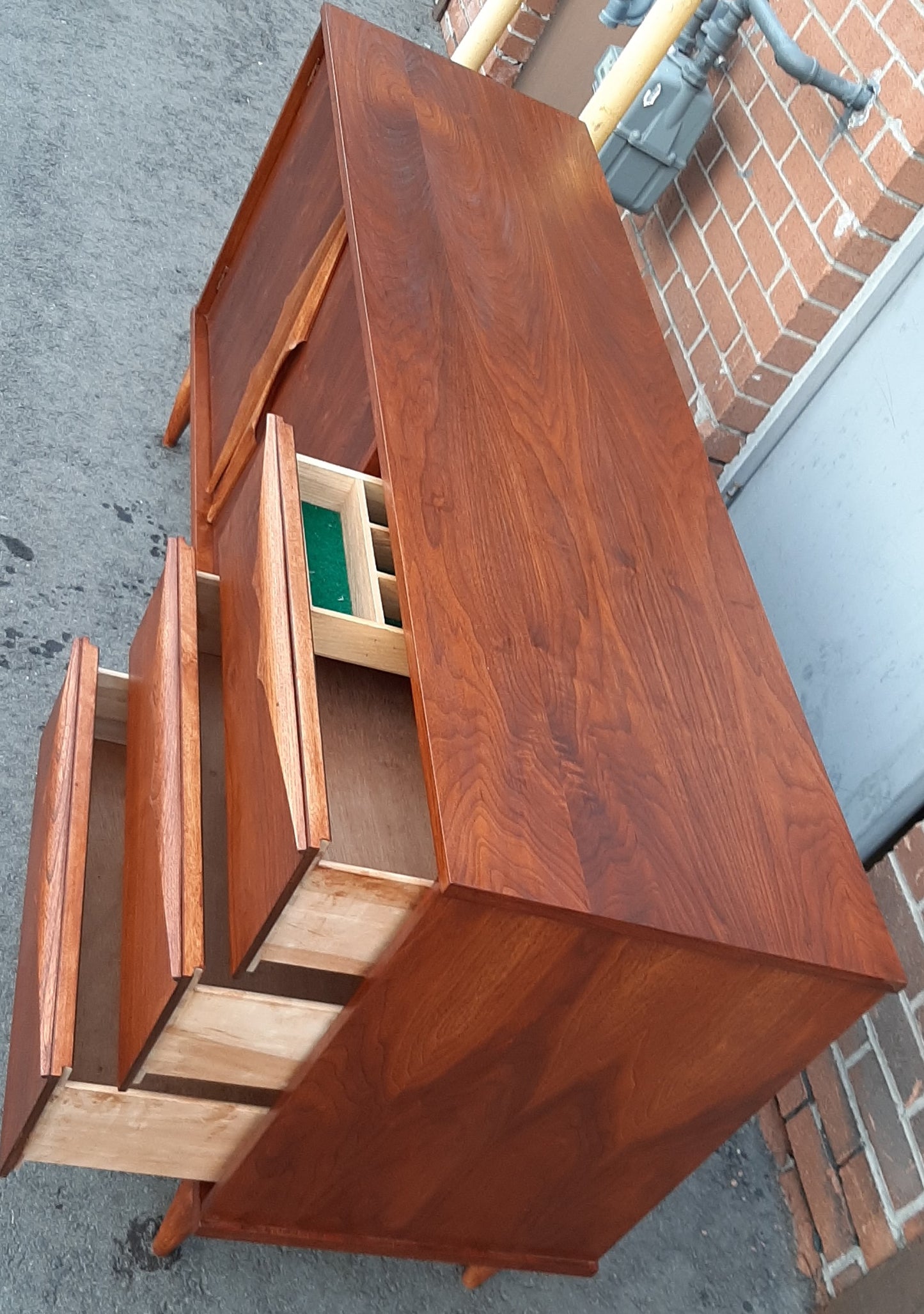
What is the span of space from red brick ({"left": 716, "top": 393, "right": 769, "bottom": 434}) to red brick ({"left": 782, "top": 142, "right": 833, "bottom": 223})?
1.05 feet

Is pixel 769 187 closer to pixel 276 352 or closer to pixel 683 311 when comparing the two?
pixel 683 311

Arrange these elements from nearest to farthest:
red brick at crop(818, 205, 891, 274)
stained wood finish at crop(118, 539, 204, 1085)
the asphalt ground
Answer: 1. stained wood finish at crop(118, 539, 204, 1085)
2. the asphalt ground
3. red brick at crop(818, 205, 891, 274)

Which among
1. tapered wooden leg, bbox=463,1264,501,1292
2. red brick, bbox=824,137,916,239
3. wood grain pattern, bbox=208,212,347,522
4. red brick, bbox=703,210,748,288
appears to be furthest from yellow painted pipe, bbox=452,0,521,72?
tapered wooden leg, bbox=463,1264,501,1292

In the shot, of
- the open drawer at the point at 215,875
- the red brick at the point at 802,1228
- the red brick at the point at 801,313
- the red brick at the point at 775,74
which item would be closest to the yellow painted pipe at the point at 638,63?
the red brick at the point at 775,74

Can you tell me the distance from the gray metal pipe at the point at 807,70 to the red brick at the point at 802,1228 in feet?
5.51

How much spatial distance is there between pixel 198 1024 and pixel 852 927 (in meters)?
0.59

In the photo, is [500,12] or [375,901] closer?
[375,901]

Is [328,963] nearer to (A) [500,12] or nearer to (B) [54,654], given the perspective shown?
(B) [54,654]

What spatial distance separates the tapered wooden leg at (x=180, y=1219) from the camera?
1331mm

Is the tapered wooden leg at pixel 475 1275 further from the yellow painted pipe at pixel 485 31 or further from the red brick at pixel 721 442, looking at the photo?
the yellow painted pipe at pixel 485 31

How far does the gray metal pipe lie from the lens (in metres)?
1.92

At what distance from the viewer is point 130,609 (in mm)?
2062

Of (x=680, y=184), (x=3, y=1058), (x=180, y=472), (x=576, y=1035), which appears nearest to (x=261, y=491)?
(x=576, y=1035)

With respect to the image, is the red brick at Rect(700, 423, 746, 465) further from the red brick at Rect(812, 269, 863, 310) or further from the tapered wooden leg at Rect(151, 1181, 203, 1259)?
the tapered wooden leg at Rect(151, 1181, 203, 1259)
